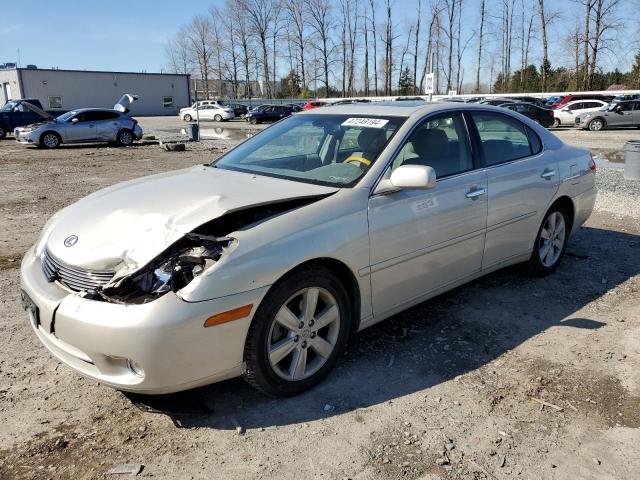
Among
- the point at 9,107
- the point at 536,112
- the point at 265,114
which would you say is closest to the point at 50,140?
the point at 9,107

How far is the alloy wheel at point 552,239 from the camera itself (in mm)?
5008

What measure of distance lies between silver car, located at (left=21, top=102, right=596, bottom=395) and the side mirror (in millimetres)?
12

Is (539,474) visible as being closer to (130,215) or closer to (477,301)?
(477,301)

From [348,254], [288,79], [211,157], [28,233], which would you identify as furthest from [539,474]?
[288,79]

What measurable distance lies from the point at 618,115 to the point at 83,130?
81.3 ft

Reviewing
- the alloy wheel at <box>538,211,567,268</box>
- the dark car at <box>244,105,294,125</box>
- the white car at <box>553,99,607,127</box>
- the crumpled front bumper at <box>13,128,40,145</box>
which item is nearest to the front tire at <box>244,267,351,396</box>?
the alloy wheel at <box>538,211,567,268</box>

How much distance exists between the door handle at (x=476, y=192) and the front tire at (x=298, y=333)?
4.50 ft

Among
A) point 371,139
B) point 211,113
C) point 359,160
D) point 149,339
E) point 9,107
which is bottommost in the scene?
point 149,339

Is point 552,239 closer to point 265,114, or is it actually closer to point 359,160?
point 359,160

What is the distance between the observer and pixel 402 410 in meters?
3.03

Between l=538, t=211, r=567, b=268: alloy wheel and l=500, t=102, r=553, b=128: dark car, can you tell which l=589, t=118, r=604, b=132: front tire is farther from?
l=538, t=211, r=567, b=268: alloy wheel

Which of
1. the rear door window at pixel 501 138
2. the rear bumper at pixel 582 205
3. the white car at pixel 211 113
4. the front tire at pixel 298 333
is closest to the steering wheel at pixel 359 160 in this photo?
the front tire at pixel 298 333

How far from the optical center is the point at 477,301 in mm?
4586

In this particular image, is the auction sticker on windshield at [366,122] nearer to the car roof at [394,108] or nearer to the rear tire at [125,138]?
the car roof at [394,108]
